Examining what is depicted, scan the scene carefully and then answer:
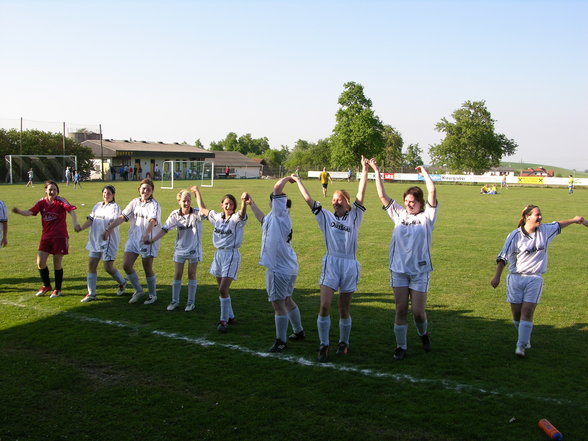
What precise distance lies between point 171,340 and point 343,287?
7.72ft

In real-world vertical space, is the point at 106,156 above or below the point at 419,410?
above

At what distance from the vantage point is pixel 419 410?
15.4 ft

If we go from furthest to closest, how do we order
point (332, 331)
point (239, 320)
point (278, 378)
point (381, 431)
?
point (239, 320), point (332, 331), point (278, 378), point (381, 431)

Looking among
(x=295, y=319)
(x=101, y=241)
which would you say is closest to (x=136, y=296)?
(x=101, y=241)

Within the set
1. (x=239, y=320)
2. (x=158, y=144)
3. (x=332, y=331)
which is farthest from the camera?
(x=158, y=144)

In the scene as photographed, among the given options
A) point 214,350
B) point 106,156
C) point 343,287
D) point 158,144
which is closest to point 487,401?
point 343,287

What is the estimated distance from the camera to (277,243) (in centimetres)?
621

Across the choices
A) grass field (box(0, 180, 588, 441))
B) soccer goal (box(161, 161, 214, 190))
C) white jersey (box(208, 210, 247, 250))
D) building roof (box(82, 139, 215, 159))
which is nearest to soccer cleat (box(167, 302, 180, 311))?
grass field (box(0, 180, 588, 441))

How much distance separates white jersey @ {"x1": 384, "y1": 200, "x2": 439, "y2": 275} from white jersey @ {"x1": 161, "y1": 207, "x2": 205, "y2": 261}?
317 centimetres

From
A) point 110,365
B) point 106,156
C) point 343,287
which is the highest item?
point 106,156

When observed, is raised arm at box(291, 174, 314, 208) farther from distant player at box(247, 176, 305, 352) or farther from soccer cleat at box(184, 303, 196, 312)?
soccer cleat at box(184, 303, 196, 312)

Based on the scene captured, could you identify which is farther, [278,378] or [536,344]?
[536,344]

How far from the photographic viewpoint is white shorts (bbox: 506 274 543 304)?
614cm

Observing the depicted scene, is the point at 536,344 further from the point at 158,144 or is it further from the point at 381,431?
the point at 158,144
